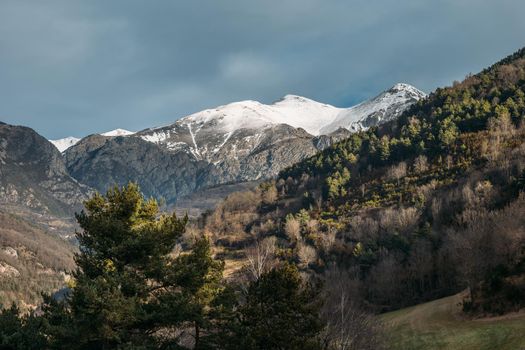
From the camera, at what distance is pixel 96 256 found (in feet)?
90.3

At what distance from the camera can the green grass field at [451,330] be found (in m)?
41.8

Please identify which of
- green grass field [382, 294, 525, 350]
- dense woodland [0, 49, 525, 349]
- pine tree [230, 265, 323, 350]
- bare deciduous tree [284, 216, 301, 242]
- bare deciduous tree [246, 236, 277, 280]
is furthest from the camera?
bare deciduous tree [284, 216, 301, 242]

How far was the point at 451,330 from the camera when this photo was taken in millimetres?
51438

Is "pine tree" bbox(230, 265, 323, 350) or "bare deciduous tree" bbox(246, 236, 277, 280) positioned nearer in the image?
"pine tree" bbox(230, 265, 323, 350)

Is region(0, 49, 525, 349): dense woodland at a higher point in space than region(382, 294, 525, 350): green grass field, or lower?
higher

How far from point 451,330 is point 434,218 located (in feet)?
230

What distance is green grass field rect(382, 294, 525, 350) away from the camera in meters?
41.8

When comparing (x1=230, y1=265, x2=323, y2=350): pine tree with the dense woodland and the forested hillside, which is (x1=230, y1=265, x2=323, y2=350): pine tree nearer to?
the dense woodland

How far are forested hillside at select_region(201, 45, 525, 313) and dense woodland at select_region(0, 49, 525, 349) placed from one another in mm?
408

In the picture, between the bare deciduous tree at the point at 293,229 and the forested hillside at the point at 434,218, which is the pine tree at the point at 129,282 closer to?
the forested hillside at the point at 434,218

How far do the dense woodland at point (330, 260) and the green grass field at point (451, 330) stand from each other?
2766 mm

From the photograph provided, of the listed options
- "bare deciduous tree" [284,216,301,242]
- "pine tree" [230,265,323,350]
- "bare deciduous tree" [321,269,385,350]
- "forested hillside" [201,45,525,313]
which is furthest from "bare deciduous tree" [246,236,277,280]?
"forested hillside" [201,45,525,313]

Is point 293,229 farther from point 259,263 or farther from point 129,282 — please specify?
point 129,282

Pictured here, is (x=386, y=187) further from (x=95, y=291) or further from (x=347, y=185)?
(x=95, y=291)
